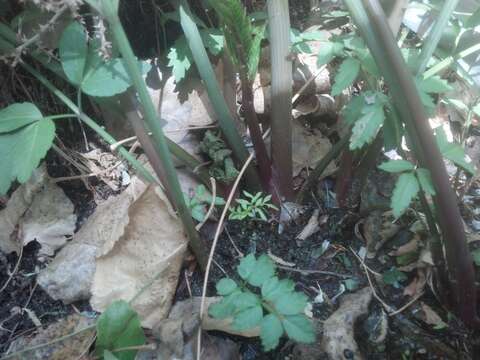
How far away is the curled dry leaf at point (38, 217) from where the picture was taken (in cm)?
110

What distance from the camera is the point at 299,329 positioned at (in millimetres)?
783

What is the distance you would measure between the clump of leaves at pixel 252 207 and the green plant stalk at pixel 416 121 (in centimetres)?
37

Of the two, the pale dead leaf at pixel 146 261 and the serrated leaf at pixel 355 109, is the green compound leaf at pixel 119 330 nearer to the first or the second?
the pale dead leaf at pixel 146 261

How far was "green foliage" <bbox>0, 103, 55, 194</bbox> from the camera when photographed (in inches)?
34.0

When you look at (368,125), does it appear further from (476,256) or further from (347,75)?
(476,256)

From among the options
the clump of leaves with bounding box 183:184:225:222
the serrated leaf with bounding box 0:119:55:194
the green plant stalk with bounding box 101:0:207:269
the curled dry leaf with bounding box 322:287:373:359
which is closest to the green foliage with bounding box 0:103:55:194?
the serrated leaf with bounding box 0:119:55:194

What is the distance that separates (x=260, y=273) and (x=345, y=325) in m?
0.22

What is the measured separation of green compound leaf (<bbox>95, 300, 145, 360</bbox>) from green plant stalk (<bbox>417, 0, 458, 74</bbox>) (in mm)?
729

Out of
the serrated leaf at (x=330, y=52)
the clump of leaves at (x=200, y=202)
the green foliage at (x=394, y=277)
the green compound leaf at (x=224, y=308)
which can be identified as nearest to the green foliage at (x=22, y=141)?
the clump of leaves at (x=200, y=202)

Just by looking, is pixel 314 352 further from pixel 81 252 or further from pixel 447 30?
pixel 447 30

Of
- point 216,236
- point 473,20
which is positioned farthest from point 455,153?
point 216,236

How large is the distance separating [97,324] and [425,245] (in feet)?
2.33

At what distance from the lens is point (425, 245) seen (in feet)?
3.29

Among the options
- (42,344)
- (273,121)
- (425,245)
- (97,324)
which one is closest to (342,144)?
(273,121)
